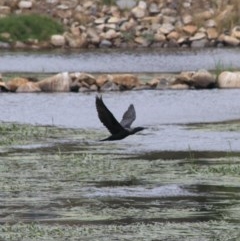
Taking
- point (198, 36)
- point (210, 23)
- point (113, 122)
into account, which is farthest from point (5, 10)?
point (113, 122)

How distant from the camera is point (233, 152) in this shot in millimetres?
17266

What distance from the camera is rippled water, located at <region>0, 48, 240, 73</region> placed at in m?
36.6

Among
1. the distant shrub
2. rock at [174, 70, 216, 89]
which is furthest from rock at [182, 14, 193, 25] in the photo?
rock at [174, 70, 216, 89]

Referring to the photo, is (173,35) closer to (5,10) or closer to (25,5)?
(25,5)

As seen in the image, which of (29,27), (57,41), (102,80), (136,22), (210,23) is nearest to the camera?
(102,80)

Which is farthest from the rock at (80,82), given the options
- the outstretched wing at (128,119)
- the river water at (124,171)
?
the outstretched wing at (128,119)

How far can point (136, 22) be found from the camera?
157ft

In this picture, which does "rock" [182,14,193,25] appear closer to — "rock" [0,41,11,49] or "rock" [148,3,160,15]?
"rock" [148,3,160,15]

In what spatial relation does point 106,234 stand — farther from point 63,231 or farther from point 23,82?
point 23,82

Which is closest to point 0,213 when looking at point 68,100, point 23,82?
point 68,100

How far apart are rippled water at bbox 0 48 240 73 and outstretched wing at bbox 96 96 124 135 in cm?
1952

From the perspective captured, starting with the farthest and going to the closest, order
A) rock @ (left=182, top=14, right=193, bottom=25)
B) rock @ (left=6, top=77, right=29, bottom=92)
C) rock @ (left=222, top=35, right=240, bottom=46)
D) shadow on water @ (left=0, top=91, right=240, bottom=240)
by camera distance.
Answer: rock @ (left=182, top=14, right=193, bottom=25), rock @ (left=222, top=35, right=240, bottom=46), rock @ (left=6, top=77, right=29, bottom=92), shadow on water @ (left=0, top=91, right=240, bottom=240)

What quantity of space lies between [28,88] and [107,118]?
1520 centimetres

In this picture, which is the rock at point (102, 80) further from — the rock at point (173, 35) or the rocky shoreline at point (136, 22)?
the rock at point (173, 35)
